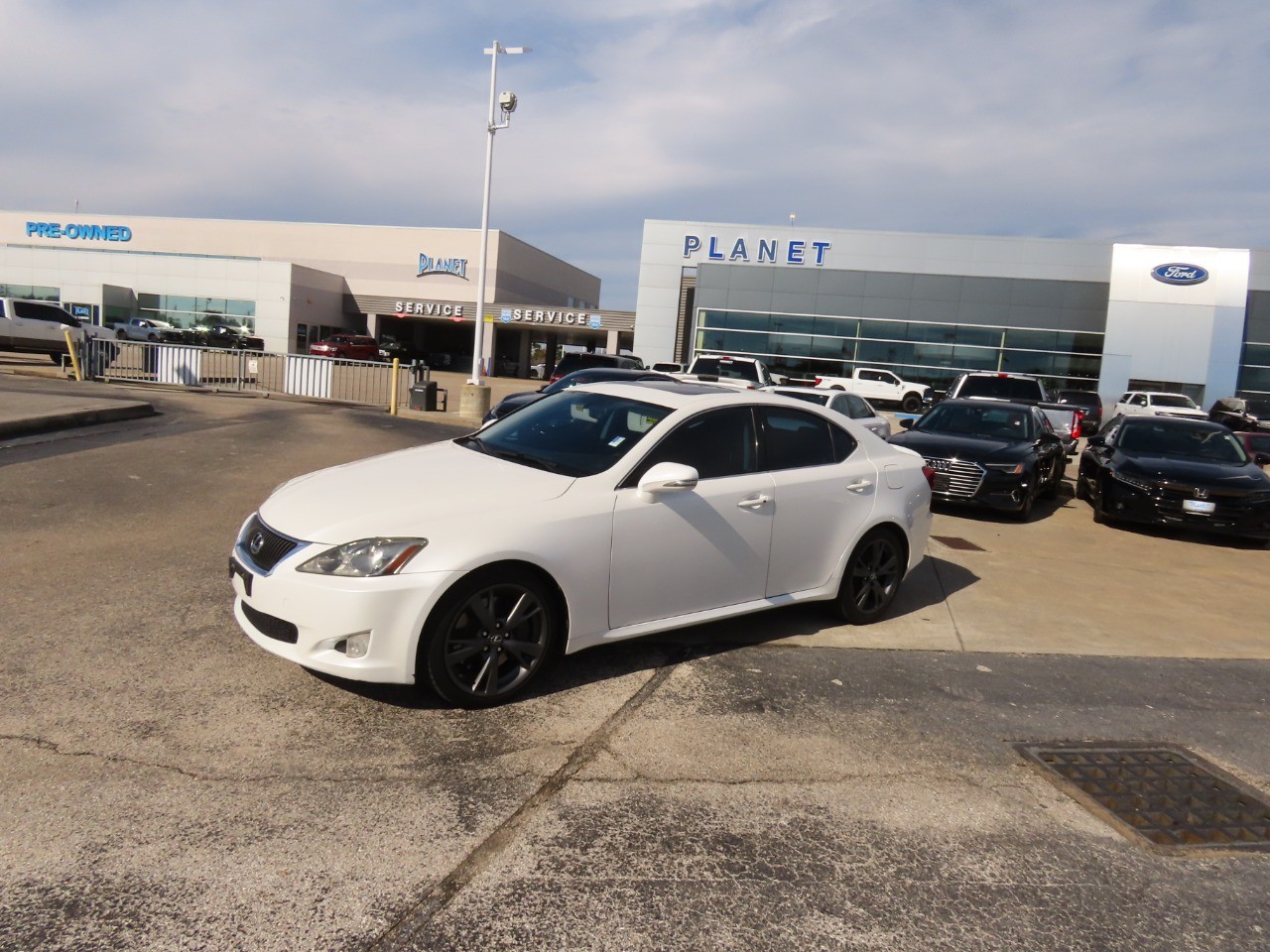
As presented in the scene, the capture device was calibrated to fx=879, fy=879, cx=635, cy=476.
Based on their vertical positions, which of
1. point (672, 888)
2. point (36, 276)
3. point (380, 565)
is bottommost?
point (672, 888)

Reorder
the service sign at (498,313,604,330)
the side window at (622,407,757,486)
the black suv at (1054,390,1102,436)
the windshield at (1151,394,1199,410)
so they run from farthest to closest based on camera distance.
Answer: the service sign at (498,313,604,330) < the windshield at (1151,394,1199,410) < the black suv at (1054,390,1102,436) < the side window at (622,407,757,486)

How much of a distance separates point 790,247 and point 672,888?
3927cm

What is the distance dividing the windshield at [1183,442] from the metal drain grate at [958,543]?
11.9 feet

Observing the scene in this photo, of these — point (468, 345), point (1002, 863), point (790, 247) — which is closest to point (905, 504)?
point (1002, 863)

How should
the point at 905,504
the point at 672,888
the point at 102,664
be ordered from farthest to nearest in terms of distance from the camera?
the point at 905,504 → the point at 102,664 → the point at 672,888

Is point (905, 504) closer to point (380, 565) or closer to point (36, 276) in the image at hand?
point (380, 565)

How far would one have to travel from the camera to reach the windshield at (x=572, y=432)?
486cm

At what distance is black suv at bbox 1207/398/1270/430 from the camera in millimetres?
26297

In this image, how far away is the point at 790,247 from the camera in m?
39.8

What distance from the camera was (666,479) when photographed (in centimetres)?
454

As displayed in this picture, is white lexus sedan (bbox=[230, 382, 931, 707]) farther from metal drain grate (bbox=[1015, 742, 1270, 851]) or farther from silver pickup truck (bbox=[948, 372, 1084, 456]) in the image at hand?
silver pickup truck (bbox=[948, 372, 1084, 456])

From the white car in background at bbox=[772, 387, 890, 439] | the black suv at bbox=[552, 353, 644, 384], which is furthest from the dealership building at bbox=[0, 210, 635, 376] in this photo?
the white car in background at bbox=[772, 387, 890, 439]

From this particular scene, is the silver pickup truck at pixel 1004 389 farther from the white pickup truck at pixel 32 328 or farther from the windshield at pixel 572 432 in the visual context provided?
the white pickup truck at pixel 32 328

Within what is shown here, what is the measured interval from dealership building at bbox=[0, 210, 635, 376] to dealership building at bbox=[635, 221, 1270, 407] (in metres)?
11.5
